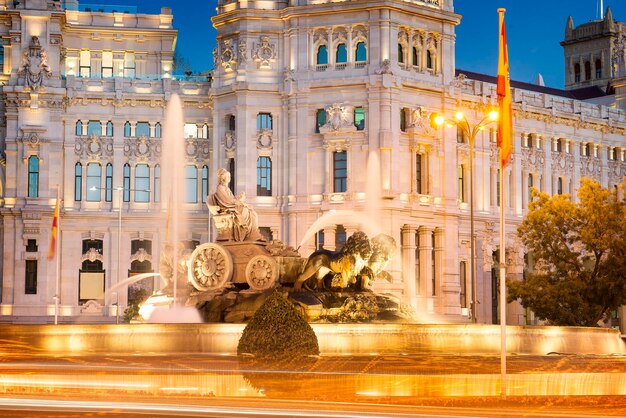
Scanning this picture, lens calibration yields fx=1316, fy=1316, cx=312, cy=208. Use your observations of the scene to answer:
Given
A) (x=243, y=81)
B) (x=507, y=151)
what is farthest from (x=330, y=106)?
(x=507, y=151)

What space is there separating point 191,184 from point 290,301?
2326 inches

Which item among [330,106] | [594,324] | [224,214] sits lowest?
[594,324]

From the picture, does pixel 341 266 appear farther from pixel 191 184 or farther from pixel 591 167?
pixel 591 167

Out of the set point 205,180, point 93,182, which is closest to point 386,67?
point 205,180

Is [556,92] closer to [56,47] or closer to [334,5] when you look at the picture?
[334,5]

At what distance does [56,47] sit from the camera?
304 ft

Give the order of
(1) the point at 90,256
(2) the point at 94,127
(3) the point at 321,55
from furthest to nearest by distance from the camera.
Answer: (2) the point at 94,127 → (1) the point at 90,256 → (3) the point at 321,55

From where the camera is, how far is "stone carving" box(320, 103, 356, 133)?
85.1 metres

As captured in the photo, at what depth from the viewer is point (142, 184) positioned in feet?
306

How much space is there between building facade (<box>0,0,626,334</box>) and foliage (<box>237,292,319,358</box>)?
5166cm

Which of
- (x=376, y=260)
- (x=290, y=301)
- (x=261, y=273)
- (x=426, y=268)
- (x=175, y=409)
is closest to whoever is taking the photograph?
(x=175, y=409)

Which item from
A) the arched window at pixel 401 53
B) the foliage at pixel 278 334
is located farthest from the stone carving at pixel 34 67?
the foliage at pixel 278 334

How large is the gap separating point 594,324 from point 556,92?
4953 centimetres

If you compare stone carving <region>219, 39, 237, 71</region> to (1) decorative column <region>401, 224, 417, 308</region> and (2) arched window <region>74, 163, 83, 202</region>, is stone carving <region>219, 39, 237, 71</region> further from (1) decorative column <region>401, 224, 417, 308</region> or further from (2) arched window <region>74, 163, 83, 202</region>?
(1) decorative column <region>401, 224, 417, 308</region>
